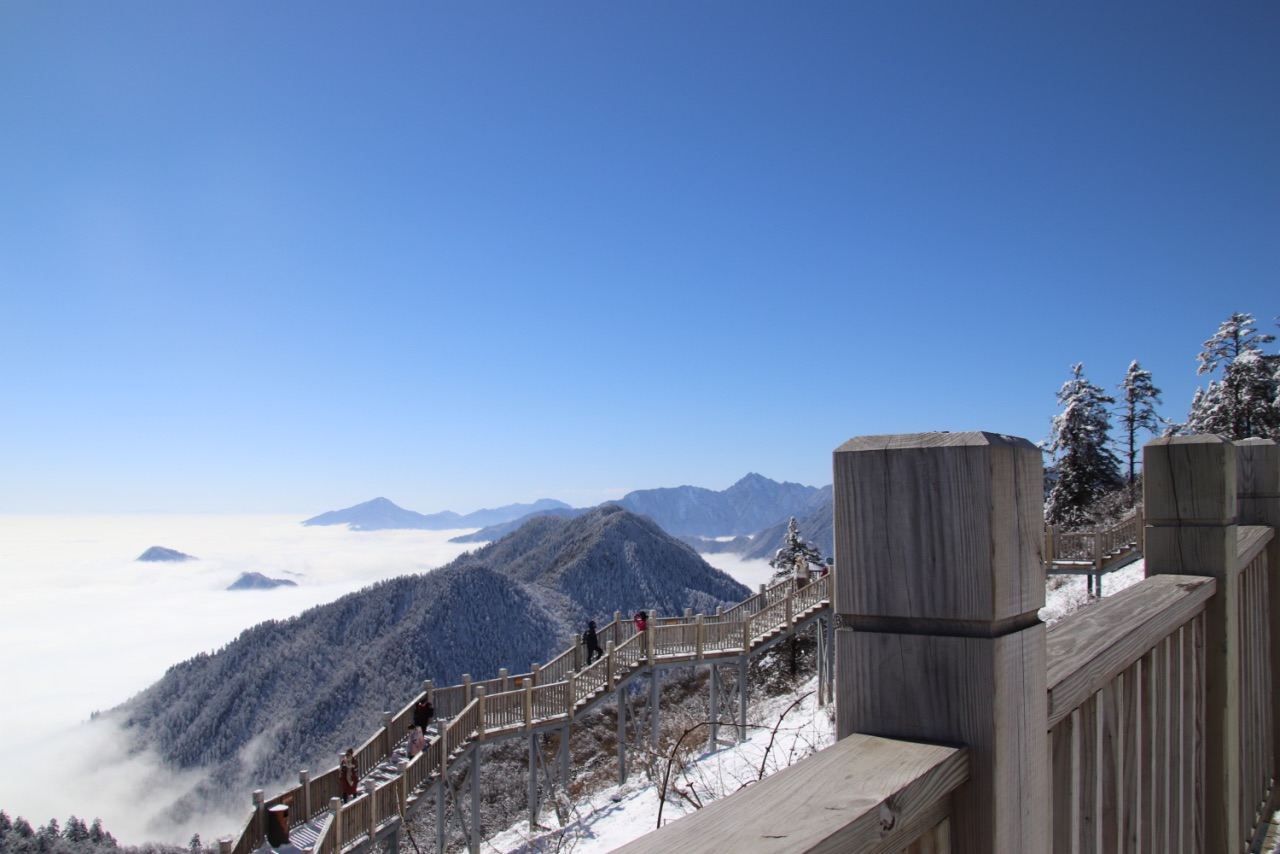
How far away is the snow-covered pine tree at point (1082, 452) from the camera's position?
106 ft

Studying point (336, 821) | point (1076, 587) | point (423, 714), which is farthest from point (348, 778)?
point (1076, 587)

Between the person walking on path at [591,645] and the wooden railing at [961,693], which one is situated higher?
the wooden railing at [961,693]

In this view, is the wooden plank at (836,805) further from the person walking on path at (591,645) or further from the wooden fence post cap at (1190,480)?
the person walking on path at (591,645)

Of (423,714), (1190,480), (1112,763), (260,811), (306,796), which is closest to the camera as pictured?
(1112,763)

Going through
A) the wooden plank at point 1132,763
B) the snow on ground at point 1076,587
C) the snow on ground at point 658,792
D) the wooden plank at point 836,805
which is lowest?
the snow on ground at point 658,792

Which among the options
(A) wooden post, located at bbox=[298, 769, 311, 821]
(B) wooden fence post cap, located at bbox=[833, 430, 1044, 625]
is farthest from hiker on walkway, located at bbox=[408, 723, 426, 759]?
(B) wooden fence post cap, located at bbox=[833, 430, 1044, 625]

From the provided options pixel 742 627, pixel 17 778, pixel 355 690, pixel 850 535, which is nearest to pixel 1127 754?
pixel 850 535

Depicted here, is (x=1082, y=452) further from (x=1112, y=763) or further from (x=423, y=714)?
(x=1112, y=763)

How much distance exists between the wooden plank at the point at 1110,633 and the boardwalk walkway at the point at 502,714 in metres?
12.6

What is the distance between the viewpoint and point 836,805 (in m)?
0.95

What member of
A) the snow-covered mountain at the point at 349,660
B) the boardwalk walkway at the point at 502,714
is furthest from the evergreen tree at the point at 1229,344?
the snow-covered mountain at the point at 349,660

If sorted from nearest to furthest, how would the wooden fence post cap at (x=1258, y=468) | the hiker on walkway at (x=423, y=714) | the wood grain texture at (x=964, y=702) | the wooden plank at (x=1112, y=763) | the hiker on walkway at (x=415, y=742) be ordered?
the wood grain texture at (x=964, y=702) < the wooden plank at (x=1112, y=763) < the wooden fence post cap at (x=1258, y=468) < the hiker on walkway at (x=415, y=742) < the hiker on walkway at (x=423, y=714)

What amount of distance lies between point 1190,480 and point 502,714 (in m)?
16.6

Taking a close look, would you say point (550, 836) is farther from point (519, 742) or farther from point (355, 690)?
point (355, 690)
